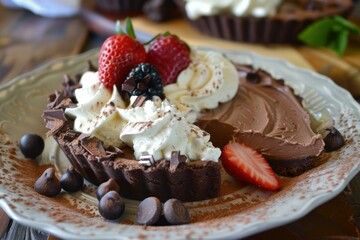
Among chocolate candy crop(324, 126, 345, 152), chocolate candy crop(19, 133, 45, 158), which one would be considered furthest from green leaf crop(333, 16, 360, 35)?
chocolate candy crop(19, 133, 45, 158)

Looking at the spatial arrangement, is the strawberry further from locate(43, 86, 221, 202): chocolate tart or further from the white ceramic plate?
the white ceramic plate

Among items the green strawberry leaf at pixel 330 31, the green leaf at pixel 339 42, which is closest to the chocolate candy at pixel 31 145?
the green strawberry leaf at pixel 330 31

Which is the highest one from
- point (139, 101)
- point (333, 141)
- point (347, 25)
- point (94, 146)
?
point (139, 101)

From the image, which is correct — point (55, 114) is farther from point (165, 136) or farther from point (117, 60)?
point (165, 136)

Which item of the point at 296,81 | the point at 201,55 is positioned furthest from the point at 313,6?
the point at 201,55

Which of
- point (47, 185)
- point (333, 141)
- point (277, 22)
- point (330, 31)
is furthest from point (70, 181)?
point (330, 31)

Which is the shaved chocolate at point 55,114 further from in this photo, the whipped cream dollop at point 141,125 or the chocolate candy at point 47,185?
the chocolate candy at point 47,185

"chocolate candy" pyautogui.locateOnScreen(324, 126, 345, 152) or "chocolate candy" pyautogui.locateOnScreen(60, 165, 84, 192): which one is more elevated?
"chocolate candy" pyautogui.locateOnScreen(60, 165, 84, 192)
